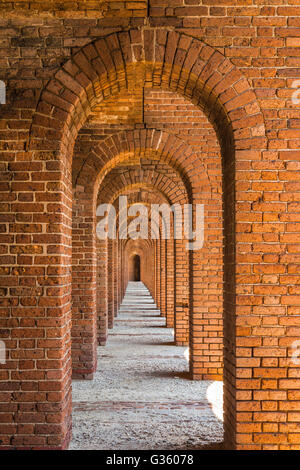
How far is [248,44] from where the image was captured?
3980mm

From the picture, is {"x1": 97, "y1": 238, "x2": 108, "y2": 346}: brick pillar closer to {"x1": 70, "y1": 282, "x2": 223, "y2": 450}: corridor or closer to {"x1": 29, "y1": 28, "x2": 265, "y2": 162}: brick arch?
{"x1": 70, "y1": 282, "x2": 223, "y2": 450}: corridor

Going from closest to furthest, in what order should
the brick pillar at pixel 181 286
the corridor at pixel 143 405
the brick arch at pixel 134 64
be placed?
the brick arch at pixel 134 64, the corridor at pixel 143 405, the brick pillar at pixel 181 286

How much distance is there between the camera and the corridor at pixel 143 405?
15.5 ft

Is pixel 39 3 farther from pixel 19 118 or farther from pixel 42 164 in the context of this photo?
pixel 42 164

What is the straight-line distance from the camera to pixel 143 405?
589 cm

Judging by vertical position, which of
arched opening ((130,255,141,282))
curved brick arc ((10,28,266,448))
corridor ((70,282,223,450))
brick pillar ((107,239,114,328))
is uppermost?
curved brick arc ((10,28,266,448))

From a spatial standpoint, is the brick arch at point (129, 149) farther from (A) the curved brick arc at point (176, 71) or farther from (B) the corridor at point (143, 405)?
(A) the curved brick arc at point (176, 71)

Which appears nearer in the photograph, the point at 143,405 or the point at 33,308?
the point at 33,308

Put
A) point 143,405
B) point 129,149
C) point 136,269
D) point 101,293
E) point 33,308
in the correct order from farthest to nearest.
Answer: point 136,269
point 101,293
point 129,149
point 143,405
point 33,308

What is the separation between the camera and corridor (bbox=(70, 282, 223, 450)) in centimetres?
471

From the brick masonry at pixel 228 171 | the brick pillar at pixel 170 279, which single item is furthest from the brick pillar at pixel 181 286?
the brick masonry at pixel 228 171

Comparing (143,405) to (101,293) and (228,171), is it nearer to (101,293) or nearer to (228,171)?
(228,171)

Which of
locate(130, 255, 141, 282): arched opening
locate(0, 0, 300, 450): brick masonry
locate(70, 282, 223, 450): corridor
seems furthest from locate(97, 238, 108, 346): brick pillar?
locate(130, 255, 141, 282): arched opening

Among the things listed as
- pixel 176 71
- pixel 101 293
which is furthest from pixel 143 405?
pixel 101 293
